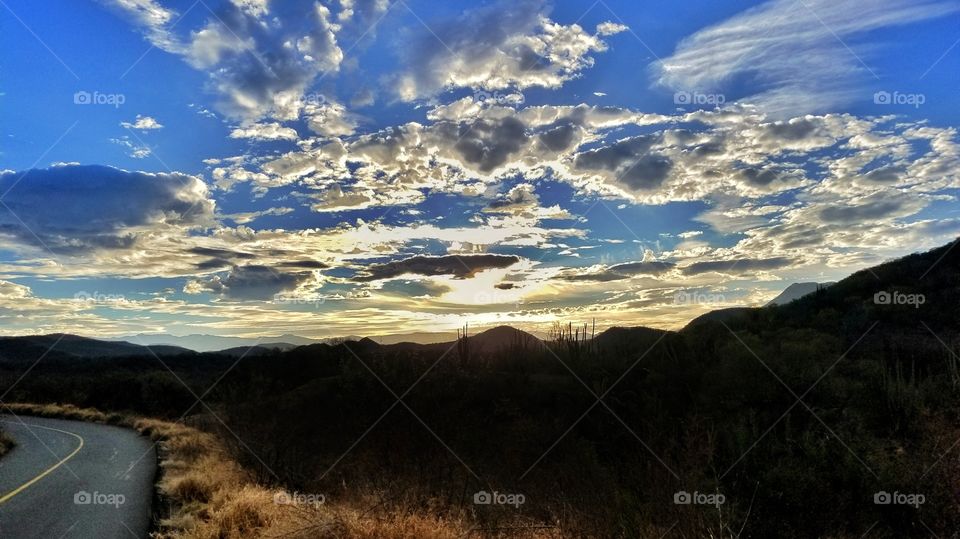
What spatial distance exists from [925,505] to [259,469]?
41.3 feet

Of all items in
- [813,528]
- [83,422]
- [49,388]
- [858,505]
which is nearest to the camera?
[813,528]

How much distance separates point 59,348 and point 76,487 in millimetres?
159455

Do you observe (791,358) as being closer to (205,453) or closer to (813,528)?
(813,528)

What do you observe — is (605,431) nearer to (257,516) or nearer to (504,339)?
(257,516)

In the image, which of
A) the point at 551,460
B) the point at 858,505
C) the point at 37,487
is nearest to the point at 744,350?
the point at 551,460

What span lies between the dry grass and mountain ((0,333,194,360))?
10043 cm

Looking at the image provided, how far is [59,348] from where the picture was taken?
142m

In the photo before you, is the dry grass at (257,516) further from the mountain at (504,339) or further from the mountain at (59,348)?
the mountain at (59,348)

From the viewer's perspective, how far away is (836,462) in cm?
983

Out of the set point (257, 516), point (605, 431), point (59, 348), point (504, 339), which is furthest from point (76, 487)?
point (59, 348)

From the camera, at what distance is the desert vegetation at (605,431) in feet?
26.0

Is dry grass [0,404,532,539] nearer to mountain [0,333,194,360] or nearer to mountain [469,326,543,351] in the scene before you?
mountain [469,326,543,351]

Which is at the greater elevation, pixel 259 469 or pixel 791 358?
pixel 791 358

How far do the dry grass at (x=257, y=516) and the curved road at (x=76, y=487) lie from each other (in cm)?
52
